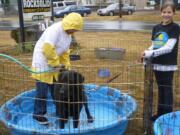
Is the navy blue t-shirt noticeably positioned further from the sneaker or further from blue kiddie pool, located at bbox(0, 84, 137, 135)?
the sneaker

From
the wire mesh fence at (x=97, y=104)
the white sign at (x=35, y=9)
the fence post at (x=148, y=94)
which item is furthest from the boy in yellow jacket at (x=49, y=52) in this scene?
the white sign at (x=35, y=9)

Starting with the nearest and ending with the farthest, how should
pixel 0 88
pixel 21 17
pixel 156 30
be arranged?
1. pixel 156 30
2. pixel 0 88
3. pixel 21 17

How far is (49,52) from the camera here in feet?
13.2

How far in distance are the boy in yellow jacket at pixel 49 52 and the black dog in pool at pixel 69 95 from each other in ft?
0.76

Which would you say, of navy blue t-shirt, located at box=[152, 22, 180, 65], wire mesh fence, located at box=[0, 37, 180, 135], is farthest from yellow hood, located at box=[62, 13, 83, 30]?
navy blue t-shirt, located at box=[152, 22, 180, 65]

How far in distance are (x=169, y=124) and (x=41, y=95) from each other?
1.51m

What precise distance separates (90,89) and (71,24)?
1.14 metres

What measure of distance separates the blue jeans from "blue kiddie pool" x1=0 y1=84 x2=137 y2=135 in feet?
0.34

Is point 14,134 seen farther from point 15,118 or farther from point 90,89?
point 90,89

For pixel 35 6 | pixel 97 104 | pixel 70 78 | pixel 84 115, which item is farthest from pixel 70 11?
pixel 70 78

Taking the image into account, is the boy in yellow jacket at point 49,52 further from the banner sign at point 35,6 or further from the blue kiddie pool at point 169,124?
the banner sign at point 35,6

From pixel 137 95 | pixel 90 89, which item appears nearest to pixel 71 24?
pixel 90 89

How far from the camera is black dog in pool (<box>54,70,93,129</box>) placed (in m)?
3.82

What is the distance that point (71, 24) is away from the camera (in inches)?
156
